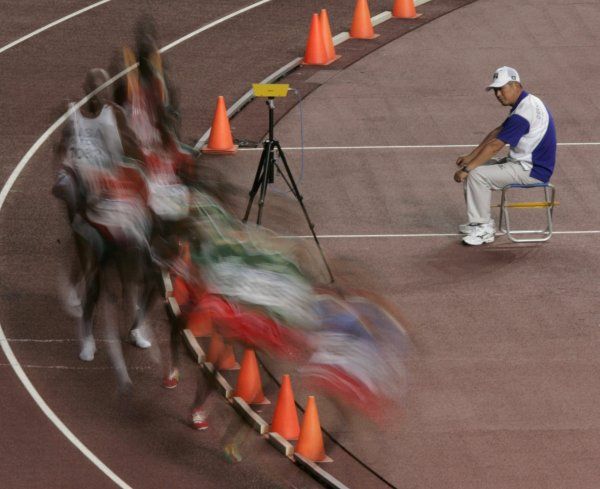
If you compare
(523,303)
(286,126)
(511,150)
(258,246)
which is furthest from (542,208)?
(258,246)

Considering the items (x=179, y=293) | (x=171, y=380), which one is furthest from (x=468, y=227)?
(x=171, y=380)

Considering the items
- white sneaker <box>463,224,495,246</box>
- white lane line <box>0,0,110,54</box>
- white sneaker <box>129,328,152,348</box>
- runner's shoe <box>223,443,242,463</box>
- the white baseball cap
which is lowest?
white sneaker <box>463,224,495,246</box>

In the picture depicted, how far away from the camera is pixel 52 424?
41.1 feet

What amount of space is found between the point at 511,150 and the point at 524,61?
616 centimetres

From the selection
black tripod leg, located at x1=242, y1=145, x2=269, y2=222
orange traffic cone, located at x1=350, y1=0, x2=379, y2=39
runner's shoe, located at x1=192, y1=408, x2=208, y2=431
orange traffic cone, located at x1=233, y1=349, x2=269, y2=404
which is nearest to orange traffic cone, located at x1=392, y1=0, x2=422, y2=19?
orange traffic cone, located at x1=350, y1=0, x2=379, y2=39

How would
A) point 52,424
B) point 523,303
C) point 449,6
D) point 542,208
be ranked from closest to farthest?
point 52,424 < point 523,303 < point 542,208 < point 449,6

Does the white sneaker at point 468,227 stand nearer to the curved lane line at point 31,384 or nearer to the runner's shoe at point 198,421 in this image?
the curved lane line at point 31,384

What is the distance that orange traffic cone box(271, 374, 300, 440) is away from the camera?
12148mm

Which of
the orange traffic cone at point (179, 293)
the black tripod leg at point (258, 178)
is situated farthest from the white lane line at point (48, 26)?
the orange traffic cone at point (179, 293)

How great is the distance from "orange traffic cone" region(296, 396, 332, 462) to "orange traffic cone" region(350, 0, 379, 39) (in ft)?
38.9

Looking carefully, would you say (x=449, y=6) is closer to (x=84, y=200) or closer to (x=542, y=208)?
(x=542, y=208)

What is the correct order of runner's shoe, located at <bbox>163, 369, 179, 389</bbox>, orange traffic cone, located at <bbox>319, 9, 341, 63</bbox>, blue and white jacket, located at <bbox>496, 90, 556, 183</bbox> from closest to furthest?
runner's shoe, located at <bbox>163, 369, 179, 389</bbox> → blue and white jacket, located at <bbox>496, 90, 556, 183</bbox> → orange traffic cone, located at <bbox>319, 9, 341, 63</bbox>

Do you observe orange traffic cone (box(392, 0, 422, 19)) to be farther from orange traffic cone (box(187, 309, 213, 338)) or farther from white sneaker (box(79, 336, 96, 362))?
white sneaker (box(79, 336, 96, 362))

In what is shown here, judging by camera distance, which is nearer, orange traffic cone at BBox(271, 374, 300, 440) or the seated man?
orange traffic cone at BBox(271, 374, 300, 440)
